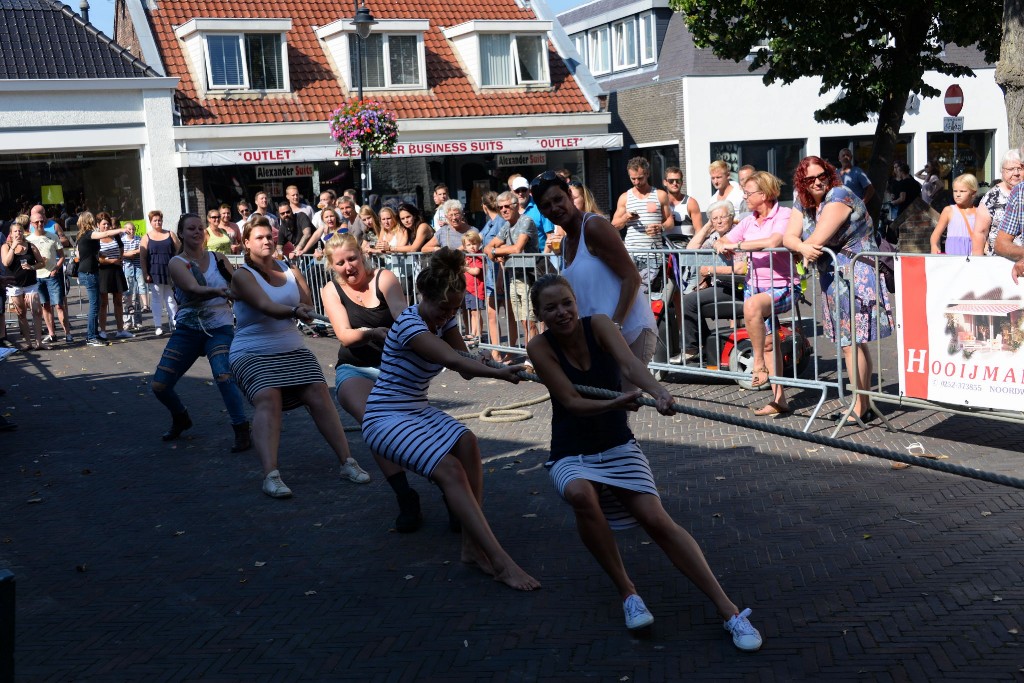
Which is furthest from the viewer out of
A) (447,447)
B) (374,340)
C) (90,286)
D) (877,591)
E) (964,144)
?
(964,144)

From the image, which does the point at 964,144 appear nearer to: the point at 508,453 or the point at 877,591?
the point at 508,453

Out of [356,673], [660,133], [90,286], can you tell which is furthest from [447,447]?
[660,133]

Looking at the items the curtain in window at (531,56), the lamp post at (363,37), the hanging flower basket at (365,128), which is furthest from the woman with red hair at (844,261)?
the curtain in window at (531,56)

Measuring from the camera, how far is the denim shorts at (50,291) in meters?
15.6

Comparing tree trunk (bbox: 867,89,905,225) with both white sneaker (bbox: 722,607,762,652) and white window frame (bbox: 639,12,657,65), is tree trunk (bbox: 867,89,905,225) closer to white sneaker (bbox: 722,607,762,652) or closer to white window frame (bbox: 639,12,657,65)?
white window frame (bbox: 639,12,657,65)

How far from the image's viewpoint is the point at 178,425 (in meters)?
9.17

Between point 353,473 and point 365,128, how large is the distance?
15.5 metres

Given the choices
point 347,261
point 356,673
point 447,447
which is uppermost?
point 347,261

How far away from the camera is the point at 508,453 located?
26.6 ft

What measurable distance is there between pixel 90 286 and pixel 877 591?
12.9 metres

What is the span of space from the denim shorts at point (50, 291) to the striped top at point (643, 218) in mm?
8666

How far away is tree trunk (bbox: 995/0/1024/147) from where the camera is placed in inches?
468

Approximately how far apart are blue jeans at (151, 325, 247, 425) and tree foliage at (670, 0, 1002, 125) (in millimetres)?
16002

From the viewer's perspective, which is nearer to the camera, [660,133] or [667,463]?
[667,463]
